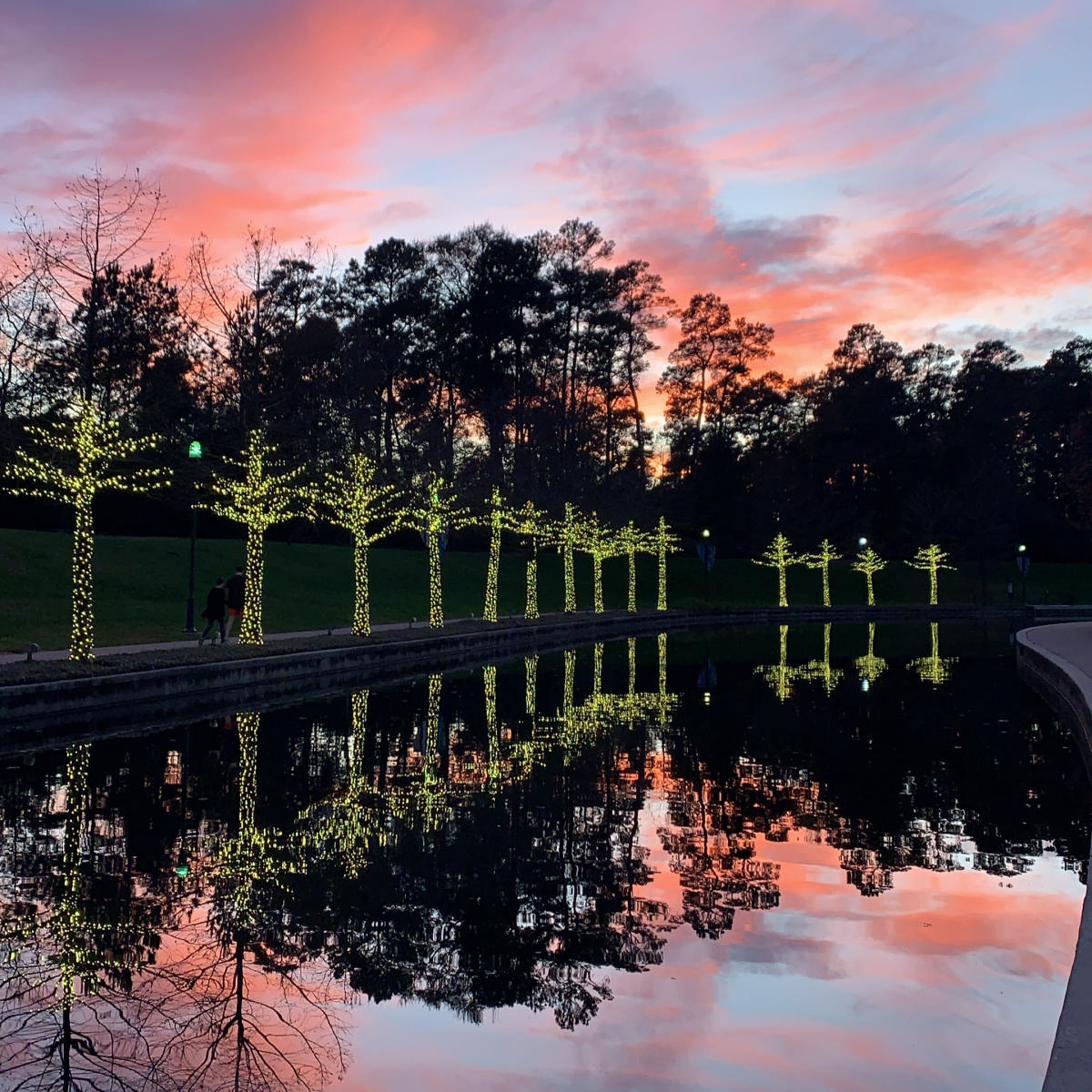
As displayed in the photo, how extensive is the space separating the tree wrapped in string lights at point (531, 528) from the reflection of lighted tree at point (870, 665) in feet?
44.3

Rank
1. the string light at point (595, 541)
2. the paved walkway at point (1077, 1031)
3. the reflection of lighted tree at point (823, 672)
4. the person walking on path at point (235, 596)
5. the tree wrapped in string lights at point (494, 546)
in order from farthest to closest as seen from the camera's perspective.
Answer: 1. the string light at point (595, 541)
2. the tree wrapped in string lights at point (494, 546)
3. the person walking on path at point (235, 596)
4. the reflection of lighted tree at point (823, 672)
5. the paved walkway at point (1077, 1031)

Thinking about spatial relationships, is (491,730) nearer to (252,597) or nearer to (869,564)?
(252,597)

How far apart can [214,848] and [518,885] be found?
9.35 ft

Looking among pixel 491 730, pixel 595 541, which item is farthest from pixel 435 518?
pixel 491 730

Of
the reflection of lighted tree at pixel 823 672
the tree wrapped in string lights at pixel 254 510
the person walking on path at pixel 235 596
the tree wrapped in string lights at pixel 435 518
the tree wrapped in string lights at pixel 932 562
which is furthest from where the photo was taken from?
the tree wrapped in string lights at pixel 932 562

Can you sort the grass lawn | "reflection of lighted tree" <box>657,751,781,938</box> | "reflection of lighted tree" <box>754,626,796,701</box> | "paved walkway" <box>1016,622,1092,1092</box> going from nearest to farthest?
1. "paved walkway" <box>1016,622,1092,1092</box>
2. "reflection of lighted tree" <box>657,751,781,938</box>
3. "reflection of lighted tree" <box>754,626,796,701</box>
4. the grass lawn

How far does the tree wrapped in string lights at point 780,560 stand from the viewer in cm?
7729

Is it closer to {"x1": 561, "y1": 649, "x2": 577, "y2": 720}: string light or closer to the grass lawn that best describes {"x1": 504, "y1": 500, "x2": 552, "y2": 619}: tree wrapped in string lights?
the grass lawn

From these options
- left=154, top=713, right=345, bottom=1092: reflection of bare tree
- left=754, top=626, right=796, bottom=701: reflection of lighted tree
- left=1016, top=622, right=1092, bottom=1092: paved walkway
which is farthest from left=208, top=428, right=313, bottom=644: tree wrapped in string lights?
left=1016, top=622, right=1092, bottom=1092: paved walkway

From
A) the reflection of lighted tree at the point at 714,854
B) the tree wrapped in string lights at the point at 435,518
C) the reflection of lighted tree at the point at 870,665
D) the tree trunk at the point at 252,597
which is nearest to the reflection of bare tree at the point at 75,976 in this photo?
the reflection of lighted tree at the point at 714,854

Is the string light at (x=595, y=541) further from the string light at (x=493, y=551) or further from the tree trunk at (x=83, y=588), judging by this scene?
the tree trunk at (x=83, y=588)

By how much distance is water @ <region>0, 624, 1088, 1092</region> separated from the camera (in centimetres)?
610

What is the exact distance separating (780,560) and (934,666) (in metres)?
45.2

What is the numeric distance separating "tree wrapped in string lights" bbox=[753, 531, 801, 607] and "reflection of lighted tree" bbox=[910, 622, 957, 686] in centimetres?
3262
